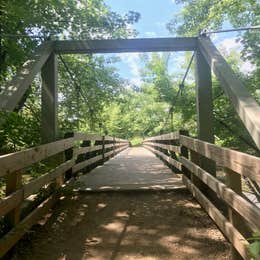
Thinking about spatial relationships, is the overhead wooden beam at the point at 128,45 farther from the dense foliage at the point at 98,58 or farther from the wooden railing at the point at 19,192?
the wooden railing at the point at 19,192

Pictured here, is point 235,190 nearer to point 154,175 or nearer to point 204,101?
point 204,101

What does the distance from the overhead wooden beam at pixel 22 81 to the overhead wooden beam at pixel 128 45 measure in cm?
29

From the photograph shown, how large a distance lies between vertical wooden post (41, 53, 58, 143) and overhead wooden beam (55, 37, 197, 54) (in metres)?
0.32

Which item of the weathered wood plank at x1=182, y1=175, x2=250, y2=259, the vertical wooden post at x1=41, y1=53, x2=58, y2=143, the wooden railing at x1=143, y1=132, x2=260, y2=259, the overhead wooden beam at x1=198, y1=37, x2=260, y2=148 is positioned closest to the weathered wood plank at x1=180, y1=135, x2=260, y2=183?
the wooden railing at x1=143, y1=132, x2=260, y2=259

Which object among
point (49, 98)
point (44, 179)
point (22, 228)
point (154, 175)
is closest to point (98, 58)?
point (154, 175)

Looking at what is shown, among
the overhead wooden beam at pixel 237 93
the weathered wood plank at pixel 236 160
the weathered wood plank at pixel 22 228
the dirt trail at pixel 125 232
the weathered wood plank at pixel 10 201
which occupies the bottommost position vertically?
the dirt trail at pixel 125 232

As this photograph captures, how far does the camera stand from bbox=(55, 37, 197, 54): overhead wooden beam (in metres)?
5.89

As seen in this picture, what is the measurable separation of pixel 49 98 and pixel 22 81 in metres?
1.13

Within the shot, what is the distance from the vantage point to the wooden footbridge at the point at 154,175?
8.95 feet

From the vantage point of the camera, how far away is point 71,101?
12961 millimetres

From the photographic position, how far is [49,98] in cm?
585

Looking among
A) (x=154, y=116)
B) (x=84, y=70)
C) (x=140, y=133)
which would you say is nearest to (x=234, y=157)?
(x=84, y=70)

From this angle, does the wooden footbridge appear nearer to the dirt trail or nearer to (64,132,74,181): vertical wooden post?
(64,132,74,181): vertical wooden post

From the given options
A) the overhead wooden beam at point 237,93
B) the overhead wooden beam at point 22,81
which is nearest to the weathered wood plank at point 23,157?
the overhead wooden beam at point 22,81
